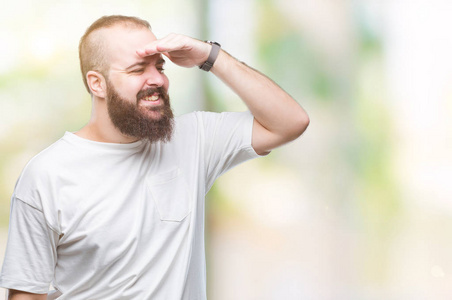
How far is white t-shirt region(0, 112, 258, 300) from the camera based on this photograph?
4.90ft

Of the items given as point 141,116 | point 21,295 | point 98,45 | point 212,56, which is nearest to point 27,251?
point 21,295

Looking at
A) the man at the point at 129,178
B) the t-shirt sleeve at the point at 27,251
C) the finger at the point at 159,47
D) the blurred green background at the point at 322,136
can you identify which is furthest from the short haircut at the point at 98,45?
the blurred green background at the point at 322,136

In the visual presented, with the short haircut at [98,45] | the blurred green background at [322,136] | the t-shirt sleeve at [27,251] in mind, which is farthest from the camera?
the blurred green background at [322,136]

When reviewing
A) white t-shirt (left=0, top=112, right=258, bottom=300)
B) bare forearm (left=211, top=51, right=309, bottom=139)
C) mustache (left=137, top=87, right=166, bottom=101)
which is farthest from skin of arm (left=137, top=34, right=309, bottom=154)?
white t-shirt (left=0, top=112, right=258, bottom=300)

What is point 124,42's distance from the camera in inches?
61.7

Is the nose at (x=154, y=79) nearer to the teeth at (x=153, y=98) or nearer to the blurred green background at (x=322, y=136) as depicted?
the teeth at (x=153, y=98)

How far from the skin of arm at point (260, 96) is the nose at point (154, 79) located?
70 millimetres

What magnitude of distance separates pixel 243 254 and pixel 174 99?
0.83m

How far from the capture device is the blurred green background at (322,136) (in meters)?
2.89

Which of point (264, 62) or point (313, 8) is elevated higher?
point (313, 8)

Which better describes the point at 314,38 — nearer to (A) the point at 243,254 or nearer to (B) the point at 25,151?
(A) the point at 243,254

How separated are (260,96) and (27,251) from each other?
2.26 ft

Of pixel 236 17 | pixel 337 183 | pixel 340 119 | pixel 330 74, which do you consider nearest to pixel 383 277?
pixel 337 183

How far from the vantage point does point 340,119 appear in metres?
3.00
